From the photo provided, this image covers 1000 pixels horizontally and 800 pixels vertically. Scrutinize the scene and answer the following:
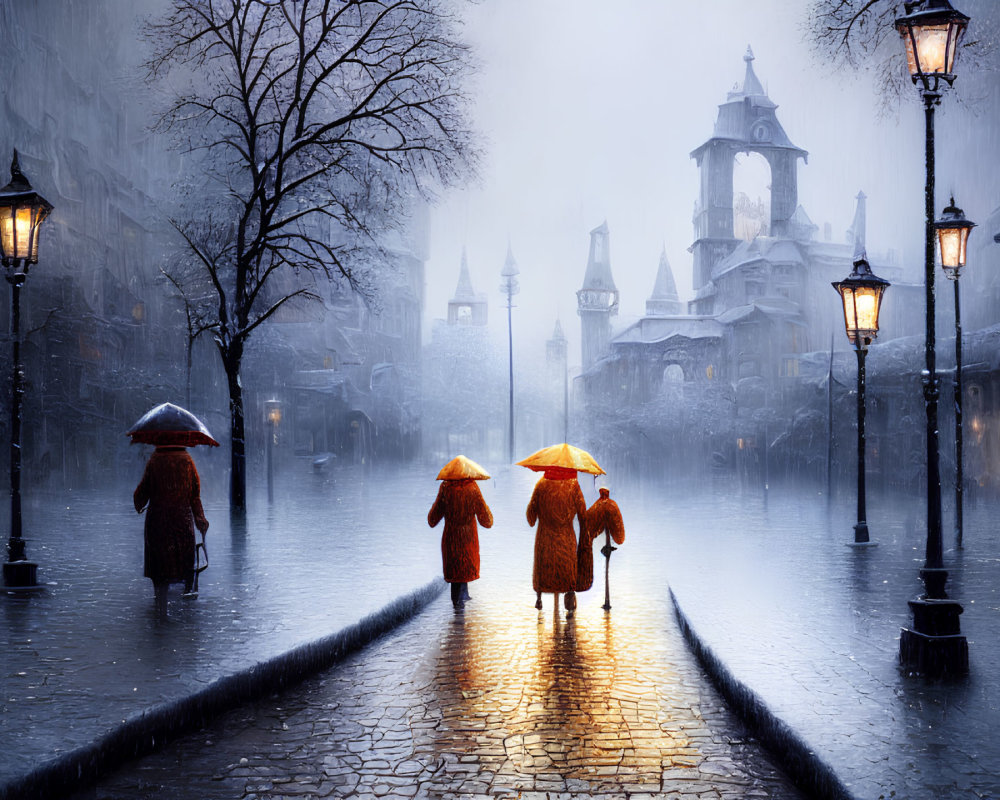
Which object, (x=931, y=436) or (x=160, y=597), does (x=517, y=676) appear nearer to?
(x=931, y=436)

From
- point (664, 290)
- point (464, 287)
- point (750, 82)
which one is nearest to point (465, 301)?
point (464, 287)

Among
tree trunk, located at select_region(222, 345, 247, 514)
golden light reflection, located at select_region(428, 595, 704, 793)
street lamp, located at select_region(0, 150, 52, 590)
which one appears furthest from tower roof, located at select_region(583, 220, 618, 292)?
golden light reflection, located at select_region(428, 595, 704, 793)

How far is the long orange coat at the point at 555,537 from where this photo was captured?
29.6 feet

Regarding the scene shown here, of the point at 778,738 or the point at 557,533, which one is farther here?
the point at 557,533

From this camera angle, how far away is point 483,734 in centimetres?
551

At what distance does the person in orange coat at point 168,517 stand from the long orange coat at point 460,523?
2.24 metres

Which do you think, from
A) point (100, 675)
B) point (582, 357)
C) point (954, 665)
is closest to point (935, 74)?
point (954, 665)

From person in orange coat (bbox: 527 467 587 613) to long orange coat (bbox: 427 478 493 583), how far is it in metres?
0.57

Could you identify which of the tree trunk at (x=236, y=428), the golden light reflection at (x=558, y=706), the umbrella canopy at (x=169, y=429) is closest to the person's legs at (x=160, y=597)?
the umbrella canopy at (x=169, y=429)

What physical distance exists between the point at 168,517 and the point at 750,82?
67.3 m

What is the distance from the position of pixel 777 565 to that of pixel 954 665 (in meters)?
5.75

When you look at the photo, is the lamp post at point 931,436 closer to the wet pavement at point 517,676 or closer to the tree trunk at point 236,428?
the wet pavement at point 517,676

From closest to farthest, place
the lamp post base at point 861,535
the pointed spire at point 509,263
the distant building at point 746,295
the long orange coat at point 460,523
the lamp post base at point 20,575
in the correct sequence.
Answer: the long orange coat at point 460,523
the lamp post base at point 20,575
the lamp post base at point 861,535
the distant building at point 746,295
the pointed spire at point 509,263

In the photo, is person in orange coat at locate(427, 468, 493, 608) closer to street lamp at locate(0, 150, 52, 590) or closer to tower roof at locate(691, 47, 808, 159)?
street lamp at locate(0, 150, 52, 590)
